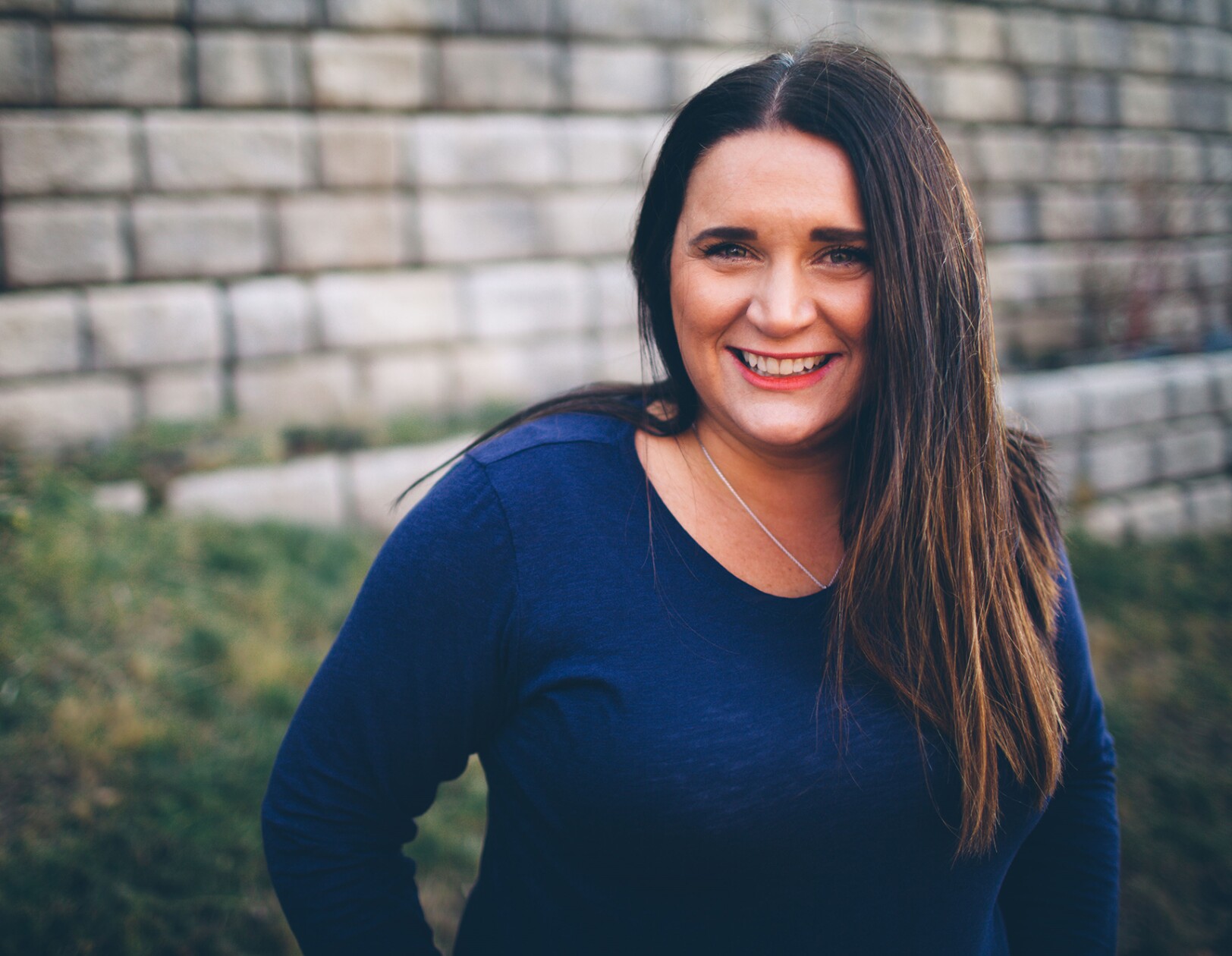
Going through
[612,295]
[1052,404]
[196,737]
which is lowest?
[196,737]

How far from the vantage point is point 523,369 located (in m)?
4.85

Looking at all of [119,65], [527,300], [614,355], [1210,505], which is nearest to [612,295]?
[614,355]

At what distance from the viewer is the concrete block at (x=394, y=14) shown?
4180mm

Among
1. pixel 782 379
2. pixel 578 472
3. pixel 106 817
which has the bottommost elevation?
pixel 106 817

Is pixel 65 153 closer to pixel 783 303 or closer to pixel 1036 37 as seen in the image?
pixel 783 303

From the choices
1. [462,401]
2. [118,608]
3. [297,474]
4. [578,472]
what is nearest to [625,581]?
[578,472]

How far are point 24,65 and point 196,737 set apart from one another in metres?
2.98

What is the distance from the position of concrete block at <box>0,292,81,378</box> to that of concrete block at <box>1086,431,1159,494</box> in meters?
5.58

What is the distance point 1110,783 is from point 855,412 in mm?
837

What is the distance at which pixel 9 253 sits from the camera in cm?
377

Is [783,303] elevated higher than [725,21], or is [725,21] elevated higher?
[725,21]

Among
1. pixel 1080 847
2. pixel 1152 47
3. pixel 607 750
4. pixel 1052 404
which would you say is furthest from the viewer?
pixel 1152 47

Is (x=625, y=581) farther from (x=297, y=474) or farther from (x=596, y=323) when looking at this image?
(x=596, y=323)

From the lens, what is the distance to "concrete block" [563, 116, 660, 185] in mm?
4770
